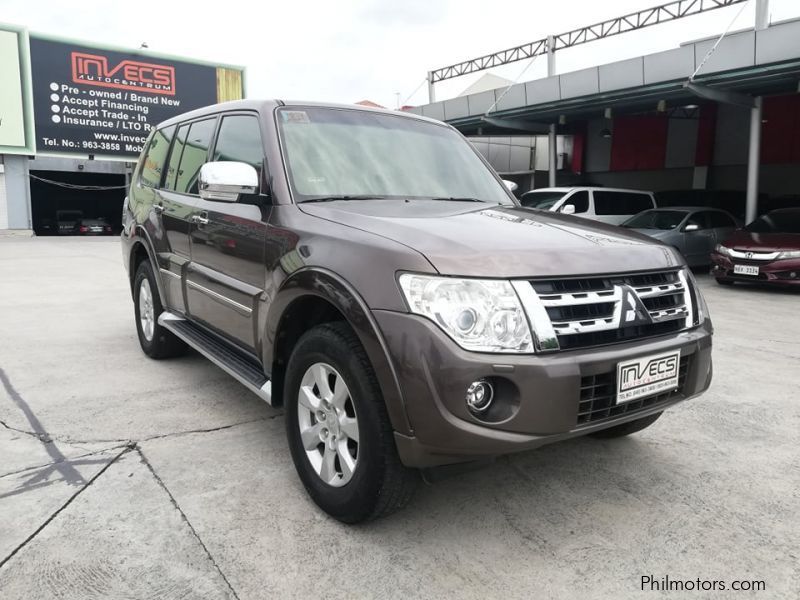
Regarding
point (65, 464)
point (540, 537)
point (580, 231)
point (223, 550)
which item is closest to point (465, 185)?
point (580, 231)

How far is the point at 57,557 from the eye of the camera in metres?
2.22

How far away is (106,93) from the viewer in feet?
83.7

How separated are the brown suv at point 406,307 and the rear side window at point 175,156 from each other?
75 cm

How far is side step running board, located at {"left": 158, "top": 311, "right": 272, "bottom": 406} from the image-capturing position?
293 cm

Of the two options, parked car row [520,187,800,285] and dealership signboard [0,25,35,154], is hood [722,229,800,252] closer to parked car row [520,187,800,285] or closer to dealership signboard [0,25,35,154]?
parked car row [520,187,800,285]

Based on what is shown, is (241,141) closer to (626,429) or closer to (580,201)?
(626,429)

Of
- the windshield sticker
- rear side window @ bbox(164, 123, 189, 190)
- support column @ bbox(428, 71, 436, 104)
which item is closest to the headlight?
the windshield sticker

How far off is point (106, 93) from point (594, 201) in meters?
21.5

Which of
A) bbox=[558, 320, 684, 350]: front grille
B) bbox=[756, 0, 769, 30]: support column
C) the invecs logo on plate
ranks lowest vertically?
bbox=[558, 320, 684, 350]: front grille

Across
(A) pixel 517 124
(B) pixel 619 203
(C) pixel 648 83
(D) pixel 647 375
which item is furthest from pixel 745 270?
(A) pixel 517 124

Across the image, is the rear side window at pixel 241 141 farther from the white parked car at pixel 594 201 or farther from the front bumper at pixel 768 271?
the white parked car at pixel 594 201

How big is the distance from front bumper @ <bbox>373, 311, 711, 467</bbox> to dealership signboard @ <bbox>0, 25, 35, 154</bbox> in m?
26.4

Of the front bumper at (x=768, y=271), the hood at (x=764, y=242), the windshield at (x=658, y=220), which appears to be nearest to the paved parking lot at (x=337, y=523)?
the front bumper at (x=768, y=271)

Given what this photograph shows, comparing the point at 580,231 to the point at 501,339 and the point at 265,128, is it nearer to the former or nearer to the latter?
the point at 501,339
